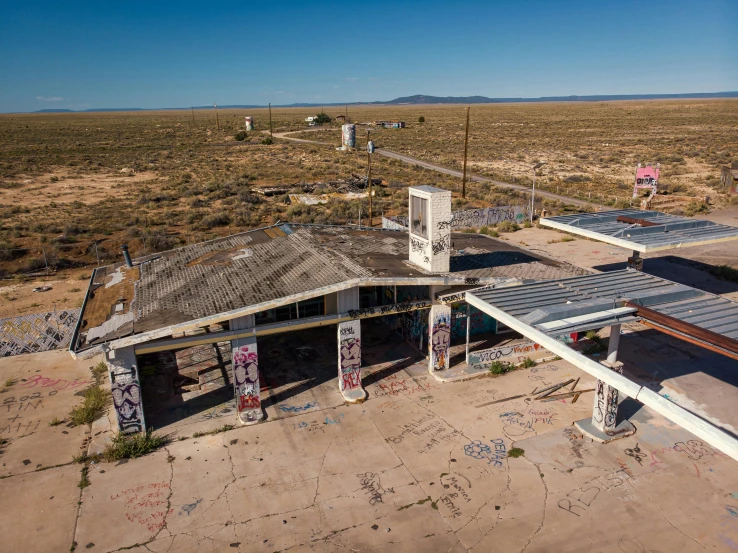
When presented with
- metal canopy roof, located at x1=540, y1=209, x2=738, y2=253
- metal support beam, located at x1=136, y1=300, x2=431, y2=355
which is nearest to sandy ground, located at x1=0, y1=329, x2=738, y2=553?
metal support beam, located at x1=136, y1=300, x2=431, y2=355

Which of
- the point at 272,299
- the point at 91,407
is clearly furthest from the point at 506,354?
the point at 91,407

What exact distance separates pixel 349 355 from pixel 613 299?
768cm

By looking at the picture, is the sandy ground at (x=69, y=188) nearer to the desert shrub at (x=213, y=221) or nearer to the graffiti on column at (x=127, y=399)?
the desert shrub at (x=213, y=221)

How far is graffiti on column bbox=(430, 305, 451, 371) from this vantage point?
56.2ft

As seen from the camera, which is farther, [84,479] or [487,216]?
[487,216]

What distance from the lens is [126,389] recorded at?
13906mm

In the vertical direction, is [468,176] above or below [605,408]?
above

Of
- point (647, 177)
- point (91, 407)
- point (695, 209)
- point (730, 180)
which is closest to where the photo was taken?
point (91, 407)

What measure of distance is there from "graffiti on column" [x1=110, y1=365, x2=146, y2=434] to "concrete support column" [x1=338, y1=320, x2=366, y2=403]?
5747 mm

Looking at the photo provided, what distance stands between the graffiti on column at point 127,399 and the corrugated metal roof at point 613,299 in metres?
9.55

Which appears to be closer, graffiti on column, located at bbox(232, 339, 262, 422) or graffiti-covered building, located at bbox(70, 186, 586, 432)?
graffiti-covered building, located at bbox(70, 186, 586, 432)

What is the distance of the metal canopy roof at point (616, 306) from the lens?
11.9 m

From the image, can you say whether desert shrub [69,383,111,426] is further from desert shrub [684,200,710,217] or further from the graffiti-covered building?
desert shrub [684,200,710,217]

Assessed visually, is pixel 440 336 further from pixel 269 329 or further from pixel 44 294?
pixel 44 294
